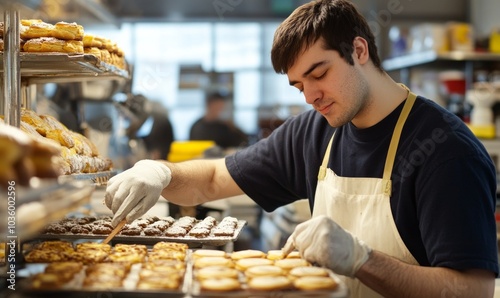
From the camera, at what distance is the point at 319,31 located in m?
1.94

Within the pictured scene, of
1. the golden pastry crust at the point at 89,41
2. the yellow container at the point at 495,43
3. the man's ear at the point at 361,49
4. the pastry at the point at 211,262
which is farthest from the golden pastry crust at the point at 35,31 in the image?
the yellow container at the point at 495,43

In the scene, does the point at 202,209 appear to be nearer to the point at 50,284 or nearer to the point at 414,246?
the point at 414,246

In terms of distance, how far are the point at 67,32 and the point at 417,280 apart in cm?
128

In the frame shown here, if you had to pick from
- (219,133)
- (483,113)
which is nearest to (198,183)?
(483,113)

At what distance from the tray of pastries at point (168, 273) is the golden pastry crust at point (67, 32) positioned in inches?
25.3

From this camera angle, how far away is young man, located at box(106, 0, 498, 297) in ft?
5.57

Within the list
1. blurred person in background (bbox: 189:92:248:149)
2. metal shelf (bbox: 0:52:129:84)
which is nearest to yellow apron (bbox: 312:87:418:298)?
metal shelf (bbox: 0:52:129:84)

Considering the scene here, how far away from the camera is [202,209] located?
3838mm

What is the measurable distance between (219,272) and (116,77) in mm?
1085

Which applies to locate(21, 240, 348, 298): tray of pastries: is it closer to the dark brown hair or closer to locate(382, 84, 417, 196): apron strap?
locate(382, 84, 417, 196): apron strap

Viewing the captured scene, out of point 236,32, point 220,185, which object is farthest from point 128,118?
point 236,32

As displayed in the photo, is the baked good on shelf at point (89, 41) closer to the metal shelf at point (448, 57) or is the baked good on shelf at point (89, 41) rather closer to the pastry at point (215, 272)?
the pastry at point (215, 272)

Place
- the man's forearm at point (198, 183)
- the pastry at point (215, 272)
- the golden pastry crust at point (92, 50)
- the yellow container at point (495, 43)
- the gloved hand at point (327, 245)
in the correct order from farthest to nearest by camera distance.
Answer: the yellow container at point (495, 43) → the man's forearm at point (198, 183) → the golden pastry crust at point (92, 50) → the gloved hand at point (327, 245) → the pastry at point (215, 272)

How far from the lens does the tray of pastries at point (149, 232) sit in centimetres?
196
